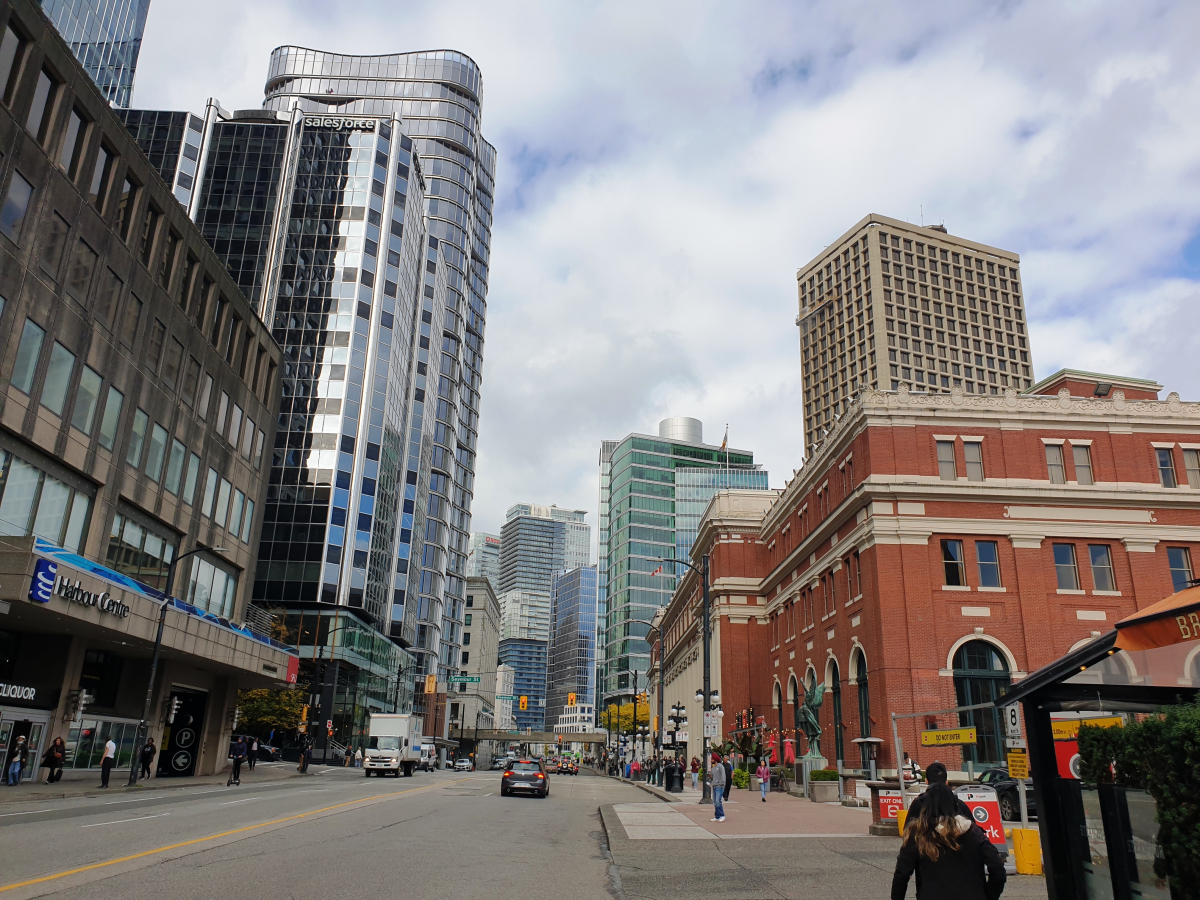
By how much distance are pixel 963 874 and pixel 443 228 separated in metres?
125

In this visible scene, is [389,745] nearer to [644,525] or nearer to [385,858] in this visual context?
[385,858]

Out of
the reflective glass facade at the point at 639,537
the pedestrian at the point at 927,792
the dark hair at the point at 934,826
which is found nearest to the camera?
the dark hair at the point at 934,826

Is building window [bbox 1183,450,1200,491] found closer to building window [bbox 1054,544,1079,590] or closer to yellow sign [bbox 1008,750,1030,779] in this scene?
building window [bbox 1054,544,1079,590]

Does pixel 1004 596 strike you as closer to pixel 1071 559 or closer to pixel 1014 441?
pixel 1071 559

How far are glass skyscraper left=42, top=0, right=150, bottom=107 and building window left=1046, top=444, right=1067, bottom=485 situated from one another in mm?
104127

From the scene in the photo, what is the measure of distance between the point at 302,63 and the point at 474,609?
97.8 metres

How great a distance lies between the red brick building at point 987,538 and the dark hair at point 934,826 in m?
30.8

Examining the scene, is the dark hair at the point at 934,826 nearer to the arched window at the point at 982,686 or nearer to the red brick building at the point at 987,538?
the red brick building at the point at 987,538

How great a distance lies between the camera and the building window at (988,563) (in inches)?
1503

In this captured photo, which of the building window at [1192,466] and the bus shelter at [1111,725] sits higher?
the building window at [1192,466]

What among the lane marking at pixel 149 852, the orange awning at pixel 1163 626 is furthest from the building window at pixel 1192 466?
the orange awning at pixel 1163 626

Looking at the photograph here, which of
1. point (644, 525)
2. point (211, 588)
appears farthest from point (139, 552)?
point (644, 525)

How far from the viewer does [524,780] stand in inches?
1316

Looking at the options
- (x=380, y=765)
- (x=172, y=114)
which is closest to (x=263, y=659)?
(x=380, y=765)
